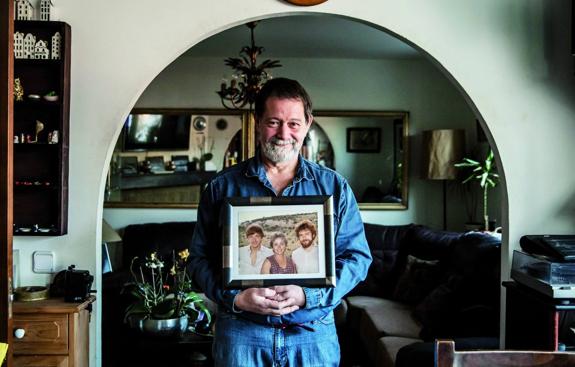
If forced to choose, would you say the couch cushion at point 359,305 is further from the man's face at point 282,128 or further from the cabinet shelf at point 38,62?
the man's face at point 282,128

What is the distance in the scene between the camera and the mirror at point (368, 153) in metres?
6.39

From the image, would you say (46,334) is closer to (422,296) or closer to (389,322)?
(389,322)

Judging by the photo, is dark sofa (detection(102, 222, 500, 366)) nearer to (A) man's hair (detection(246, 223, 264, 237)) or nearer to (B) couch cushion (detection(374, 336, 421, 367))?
(B) couch cushion (detection(374, 336, 421, 367))

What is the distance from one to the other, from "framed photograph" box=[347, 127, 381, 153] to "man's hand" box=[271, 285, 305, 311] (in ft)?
15.2

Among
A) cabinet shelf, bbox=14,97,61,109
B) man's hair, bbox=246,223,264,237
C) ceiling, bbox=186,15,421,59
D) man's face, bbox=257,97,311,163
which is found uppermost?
ceiling, bbox=186,15,421,59

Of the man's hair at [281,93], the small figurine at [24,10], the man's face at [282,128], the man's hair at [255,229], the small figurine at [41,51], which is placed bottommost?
the man's hair at [255,229]

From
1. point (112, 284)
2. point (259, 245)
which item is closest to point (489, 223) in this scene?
point (112, 284)

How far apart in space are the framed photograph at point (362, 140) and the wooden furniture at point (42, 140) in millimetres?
3818

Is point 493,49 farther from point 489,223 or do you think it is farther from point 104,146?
point 489,223

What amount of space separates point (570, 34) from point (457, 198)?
3516 mm

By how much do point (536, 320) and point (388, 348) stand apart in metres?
1.36

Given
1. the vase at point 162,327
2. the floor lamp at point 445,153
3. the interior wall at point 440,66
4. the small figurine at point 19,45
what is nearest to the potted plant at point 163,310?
the vase at point 162,327

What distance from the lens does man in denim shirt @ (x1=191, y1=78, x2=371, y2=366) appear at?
1.90 meters

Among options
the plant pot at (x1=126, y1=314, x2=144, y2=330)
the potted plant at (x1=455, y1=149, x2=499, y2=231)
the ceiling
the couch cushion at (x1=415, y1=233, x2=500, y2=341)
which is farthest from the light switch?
the potted plant at (x1=455, y1=149, x2=499, y2=231)
